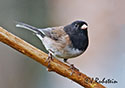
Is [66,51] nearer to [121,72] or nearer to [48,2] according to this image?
[121,72]

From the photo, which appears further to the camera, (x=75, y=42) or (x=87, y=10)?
(x=87, y=10)

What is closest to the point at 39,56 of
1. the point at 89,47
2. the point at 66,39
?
the point at 66,39

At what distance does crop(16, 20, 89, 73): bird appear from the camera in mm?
1326

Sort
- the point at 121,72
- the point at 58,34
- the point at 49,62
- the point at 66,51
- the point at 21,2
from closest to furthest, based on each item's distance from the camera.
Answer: the point at 49,62 < the point at 66,51 < the point at 58,34 < the point at 121,72 < the point at 21,2

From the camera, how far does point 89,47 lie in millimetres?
2750

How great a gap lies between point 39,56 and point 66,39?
25cm

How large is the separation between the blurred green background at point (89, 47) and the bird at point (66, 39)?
39.8 inches

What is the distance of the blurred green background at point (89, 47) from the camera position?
239cm

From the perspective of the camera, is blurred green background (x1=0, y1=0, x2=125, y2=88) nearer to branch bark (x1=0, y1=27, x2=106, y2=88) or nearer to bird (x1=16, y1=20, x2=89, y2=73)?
bird (x1=16, y1=20, x2=89, y2=73)

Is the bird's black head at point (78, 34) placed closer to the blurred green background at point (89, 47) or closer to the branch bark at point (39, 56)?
the branch bark at point (39, 56)

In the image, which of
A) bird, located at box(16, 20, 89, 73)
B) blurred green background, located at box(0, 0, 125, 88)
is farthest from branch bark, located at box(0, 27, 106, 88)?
blurred green background, located at box(0, 0, 125, 88)

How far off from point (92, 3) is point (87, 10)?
11cm

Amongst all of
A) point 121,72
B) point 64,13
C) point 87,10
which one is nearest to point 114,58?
point 121,72

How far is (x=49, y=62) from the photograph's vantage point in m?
1.20
